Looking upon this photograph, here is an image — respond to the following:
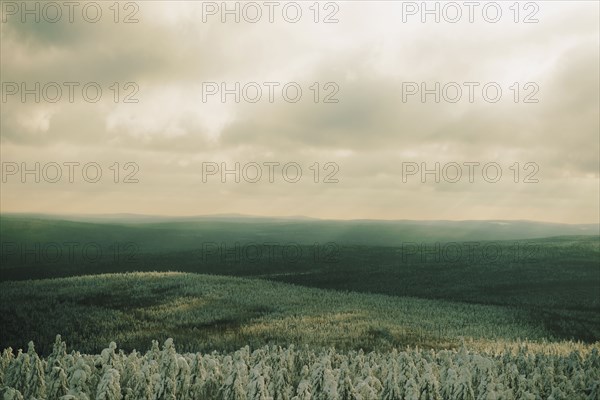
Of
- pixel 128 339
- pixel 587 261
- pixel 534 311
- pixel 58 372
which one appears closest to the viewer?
pixel 58 372

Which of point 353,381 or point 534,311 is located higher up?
point 353,381

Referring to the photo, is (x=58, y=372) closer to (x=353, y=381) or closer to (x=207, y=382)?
(x=207, y=382)

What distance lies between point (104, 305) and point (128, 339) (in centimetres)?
1380

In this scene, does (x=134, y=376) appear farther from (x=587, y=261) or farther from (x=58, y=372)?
(x=587, y=261)

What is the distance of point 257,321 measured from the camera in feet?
113

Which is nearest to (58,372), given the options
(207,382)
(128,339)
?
(207,382)

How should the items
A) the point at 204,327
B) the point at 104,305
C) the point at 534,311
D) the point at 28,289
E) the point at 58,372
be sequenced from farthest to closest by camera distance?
the point at 28,289, the point at 534,311, the point at 104,305, the point at 204,327, the point at 58,372

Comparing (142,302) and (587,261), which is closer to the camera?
(142,302)

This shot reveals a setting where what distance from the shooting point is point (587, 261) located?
84.0 meters

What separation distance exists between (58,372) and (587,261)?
295ft

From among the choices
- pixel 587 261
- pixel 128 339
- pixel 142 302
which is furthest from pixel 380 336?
pixel 587 261

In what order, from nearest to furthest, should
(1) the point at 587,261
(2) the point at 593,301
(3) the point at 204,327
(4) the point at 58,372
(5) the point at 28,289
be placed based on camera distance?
(4) the point at 58,372 → (3) the point at 204,327 → (5) the point at 28,289 → (2) the point at 593,301 → (1) the point at 587,261

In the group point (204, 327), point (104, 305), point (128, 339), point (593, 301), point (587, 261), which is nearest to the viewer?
point (128, 339)

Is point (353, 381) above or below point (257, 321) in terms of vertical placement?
above
